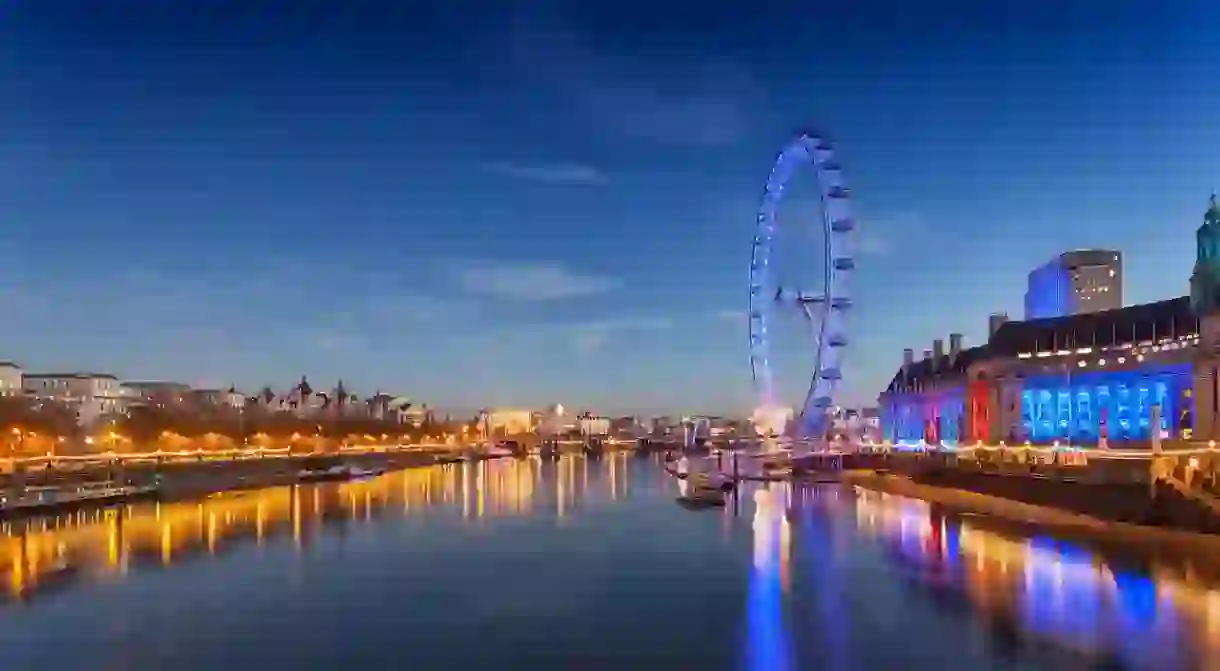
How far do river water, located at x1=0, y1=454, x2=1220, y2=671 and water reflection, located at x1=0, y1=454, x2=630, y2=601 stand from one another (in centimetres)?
27

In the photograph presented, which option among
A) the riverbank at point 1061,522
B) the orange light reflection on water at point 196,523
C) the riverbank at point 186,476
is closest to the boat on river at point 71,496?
the riverbank at point 186,476

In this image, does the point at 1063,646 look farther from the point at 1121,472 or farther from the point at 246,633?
the point at 1121,472

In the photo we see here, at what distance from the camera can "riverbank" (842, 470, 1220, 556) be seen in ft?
116

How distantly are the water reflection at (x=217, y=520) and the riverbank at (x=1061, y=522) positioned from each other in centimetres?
1937

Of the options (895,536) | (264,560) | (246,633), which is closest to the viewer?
(246,633)

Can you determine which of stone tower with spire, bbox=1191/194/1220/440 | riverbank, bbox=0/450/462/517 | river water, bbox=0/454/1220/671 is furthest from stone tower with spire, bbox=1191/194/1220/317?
riverbank, bbox=0/450/462/517

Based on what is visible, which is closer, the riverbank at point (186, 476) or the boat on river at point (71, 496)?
the boat on river at point (71, 496)

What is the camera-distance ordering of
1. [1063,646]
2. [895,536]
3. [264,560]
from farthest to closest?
[895,536] < [264,560] < [1063,646]

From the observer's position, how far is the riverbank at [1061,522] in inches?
1388

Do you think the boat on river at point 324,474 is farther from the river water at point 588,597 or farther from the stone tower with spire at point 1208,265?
the stone tower with spire at point 1208,265

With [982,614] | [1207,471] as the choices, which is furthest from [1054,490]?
[982,614]

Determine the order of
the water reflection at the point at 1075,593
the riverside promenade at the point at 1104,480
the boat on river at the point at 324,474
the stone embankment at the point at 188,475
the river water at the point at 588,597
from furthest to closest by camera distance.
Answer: the boat on river at the point at 324,474 < the stone embankment at the point at 188,475 < the riverside promenade at the point at 1104,480 < the river water at the point at 588,597 < the water reflection at the point at 1075,593

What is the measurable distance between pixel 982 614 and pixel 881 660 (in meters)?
5.15

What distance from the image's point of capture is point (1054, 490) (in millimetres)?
49656
